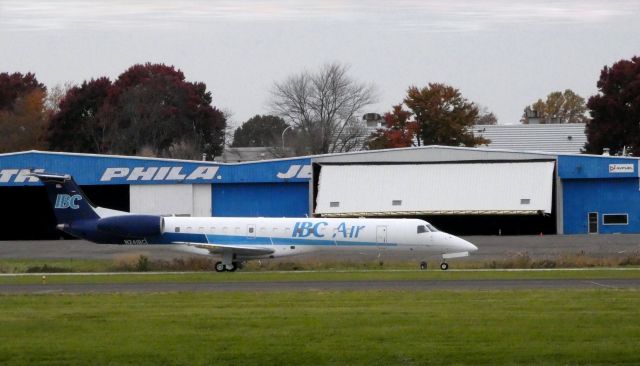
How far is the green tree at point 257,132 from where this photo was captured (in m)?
149

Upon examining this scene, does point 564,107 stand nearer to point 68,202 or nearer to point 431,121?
point 431,121

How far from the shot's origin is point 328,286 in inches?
1292

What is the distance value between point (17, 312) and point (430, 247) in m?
20.4

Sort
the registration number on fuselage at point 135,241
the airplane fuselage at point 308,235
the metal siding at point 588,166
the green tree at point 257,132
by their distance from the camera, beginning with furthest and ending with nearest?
the green tree at point 257,132 → the metal siding at point 588,166 → the registration number on fuselage at point 135,241 → the airplane fuselage at point 308,235

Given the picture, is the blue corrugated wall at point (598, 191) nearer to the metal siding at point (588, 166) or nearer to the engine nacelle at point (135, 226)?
the metal siding at point (588, 166)

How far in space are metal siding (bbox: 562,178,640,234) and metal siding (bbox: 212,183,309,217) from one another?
49.7ft

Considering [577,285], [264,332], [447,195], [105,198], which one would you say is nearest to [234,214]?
[105,198]

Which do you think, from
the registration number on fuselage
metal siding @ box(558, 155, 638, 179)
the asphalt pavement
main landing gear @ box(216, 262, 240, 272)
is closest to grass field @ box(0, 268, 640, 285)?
main landing gear @ box(216, 262, 240, 272)

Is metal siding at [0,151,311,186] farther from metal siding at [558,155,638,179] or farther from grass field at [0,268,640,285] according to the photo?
grass field at [0,268,640,285]

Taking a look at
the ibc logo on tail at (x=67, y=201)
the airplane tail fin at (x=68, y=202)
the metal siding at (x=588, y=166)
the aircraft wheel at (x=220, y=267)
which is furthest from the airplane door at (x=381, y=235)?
the metal siding at (x=588, y=166)

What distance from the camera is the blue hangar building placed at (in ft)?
203

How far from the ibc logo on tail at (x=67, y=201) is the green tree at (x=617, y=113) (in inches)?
2262

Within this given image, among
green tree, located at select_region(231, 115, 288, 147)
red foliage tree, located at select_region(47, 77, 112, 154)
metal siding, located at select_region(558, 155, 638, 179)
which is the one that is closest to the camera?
metal siding, located at select_region(558, 155, 638, 179)

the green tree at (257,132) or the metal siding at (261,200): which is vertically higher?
the green tree at (257,132)
